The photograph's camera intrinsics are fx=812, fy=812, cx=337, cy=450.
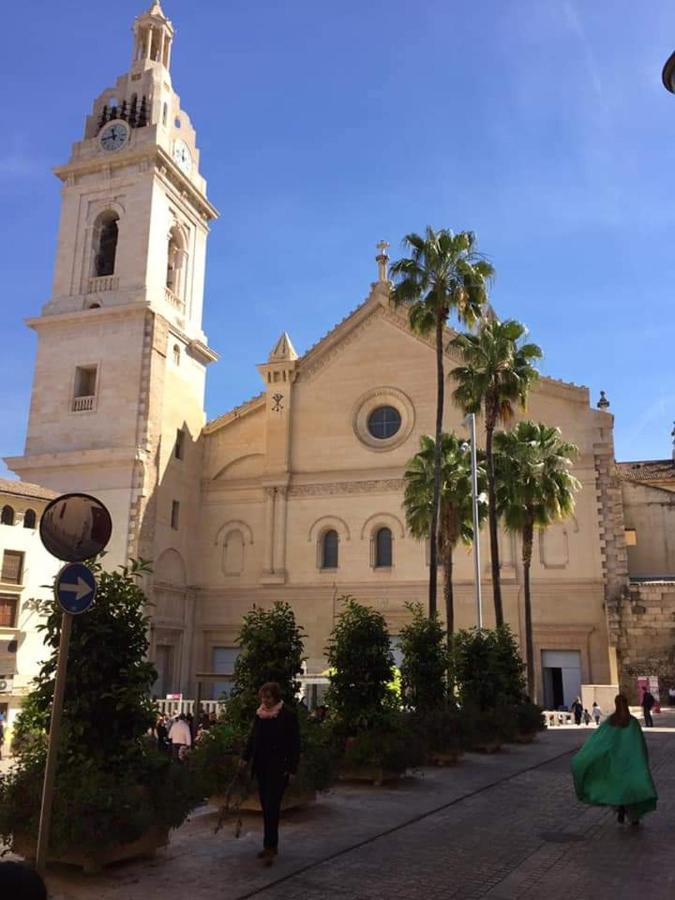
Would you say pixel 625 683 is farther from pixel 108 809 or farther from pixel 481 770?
pixel 108 809

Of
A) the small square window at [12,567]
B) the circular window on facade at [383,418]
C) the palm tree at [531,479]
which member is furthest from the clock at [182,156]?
the palm tree at [531,479]

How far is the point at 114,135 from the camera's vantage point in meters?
43.0

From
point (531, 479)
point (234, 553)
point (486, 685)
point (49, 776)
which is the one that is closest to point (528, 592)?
point (531, 479)

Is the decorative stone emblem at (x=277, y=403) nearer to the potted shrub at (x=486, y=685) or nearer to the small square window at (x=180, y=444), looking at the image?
the small square window at (x=180, y=444)

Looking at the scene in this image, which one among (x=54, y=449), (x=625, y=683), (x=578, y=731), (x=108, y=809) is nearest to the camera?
(x=108, y=809)

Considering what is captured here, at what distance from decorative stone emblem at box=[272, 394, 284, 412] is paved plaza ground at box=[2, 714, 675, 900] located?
3031 centimetres

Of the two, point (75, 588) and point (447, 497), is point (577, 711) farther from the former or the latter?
point (75, 588)

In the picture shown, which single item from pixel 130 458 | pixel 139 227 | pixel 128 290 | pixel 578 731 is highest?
pixel 139 227

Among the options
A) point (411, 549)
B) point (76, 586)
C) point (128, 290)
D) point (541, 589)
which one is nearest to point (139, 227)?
point (128, 290)

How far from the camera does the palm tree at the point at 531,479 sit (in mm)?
28422

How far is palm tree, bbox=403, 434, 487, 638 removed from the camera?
2927cm

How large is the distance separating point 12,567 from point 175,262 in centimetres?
1960

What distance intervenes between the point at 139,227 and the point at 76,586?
3720 centimetres

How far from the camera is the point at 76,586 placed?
666 centimetres
